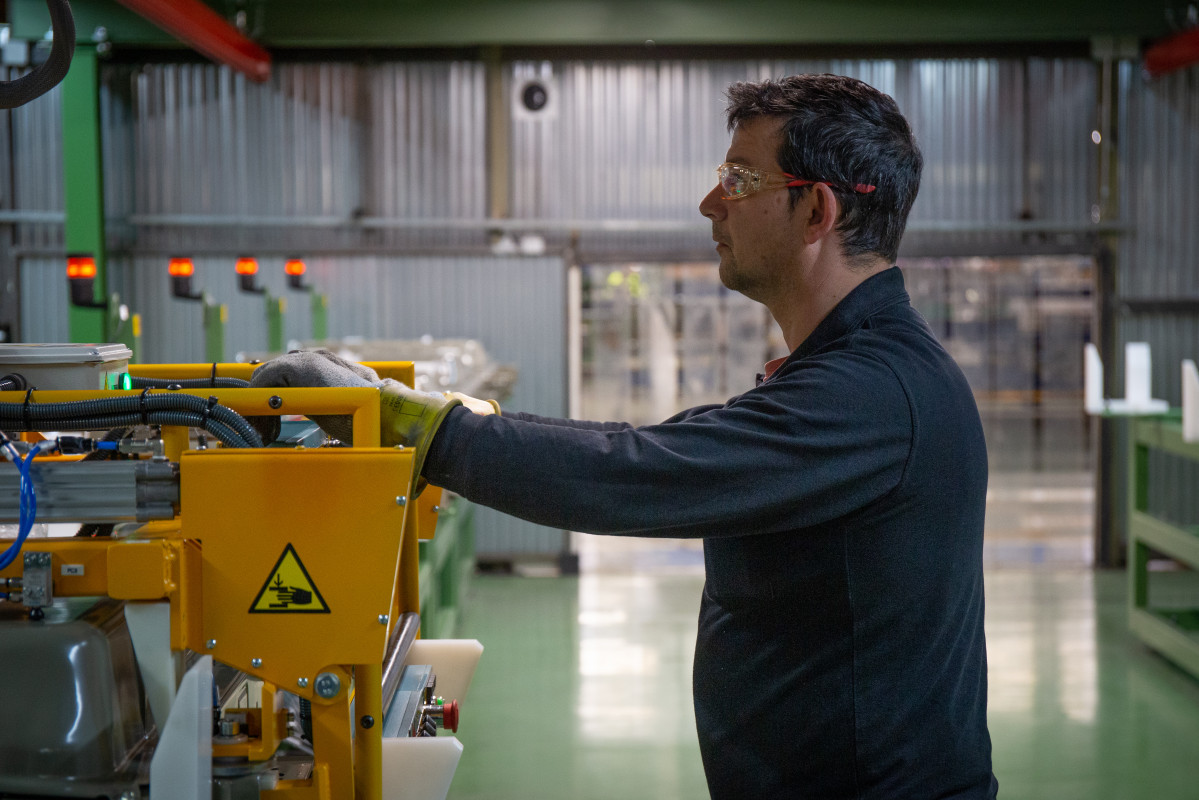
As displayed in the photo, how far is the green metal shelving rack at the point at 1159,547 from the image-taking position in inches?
198

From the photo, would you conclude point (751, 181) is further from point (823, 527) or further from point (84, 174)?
point (84, 174)

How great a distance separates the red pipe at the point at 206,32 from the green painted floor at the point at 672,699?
3700 millimetres

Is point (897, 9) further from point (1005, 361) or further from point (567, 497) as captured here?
point (567, 497)

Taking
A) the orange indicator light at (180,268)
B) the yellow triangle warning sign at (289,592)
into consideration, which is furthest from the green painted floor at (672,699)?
the yellow triangle warning sign at (289,592)

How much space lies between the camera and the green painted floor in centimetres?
406

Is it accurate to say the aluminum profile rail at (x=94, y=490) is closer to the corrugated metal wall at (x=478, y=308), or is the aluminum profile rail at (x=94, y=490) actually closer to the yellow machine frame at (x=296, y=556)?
the yellow machine frame at (x=296, y=556)

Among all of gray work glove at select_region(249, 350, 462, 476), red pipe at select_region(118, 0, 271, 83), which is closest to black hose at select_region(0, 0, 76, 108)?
gray work glove at select_region(249, 350, 462, 476)

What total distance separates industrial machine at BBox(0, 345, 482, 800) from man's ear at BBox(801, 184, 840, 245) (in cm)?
63

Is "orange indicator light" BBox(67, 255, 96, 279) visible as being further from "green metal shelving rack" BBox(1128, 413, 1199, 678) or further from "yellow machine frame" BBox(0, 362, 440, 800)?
"green metal shelving rack" BBox(1128, 413, 1199, 678)

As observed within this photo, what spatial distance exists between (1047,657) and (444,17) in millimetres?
5368

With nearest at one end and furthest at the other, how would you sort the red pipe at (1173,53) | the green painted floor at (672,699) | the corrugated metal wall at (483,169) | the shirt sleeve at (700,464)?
the shirt sleeve at (700,464) → the green painted floor at (672,699) → the red pipe at (1173,53) → the corrugated metal wall at (483,169)

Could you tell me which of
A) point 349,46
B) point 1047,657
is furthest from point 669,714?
point 349,46

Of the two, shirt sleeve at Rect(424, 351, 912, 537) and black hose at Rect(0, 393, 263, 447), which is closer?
shirt sleeve at Rect(424, 351, 912, 537)

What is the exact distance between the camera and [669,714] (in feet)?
15.5
